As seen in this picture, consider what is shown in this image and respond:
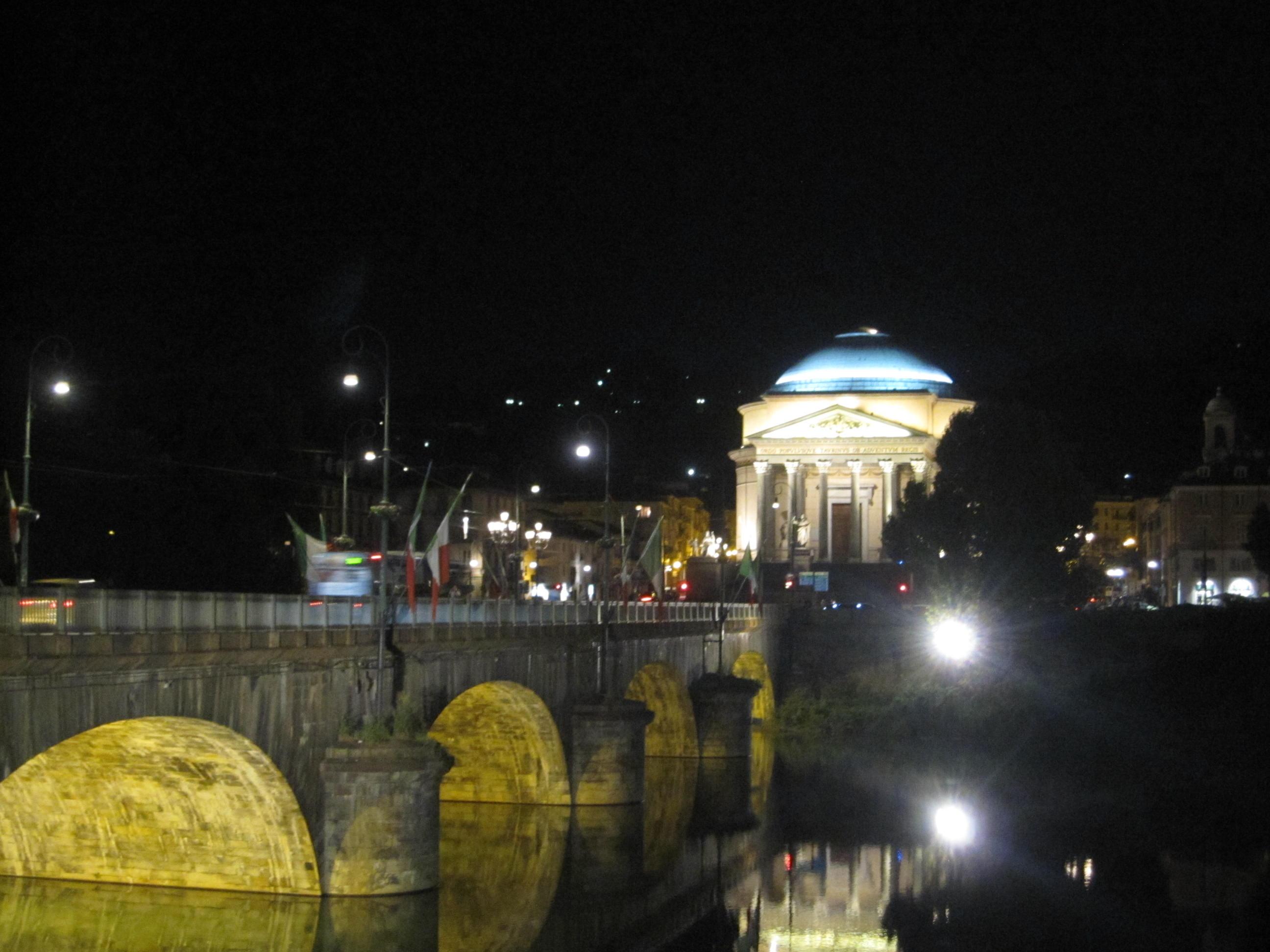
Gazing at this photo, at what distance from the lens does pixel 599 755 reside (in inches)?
1991

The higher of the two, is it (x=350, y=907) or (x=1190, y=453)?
(x=1190, y=453)

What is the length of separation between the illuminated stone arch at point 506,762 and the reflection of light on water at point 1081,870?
42.3 ft

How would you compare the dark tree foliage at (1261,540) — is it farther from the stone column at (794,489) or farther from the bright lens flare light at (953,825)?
the bright lens flare light at (953,825)

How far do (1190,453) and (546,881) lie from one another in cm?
12547

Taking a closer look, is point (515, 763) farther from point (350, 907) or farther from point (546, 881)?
point (350, 907)

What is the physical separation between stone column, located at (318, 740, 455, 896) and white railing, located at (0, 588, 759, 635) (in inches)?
98.5

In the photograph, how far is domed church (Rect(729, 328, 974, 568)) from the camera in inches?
4946

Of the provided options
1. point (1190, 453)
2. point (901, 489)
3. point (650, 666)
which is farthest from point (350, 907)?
point (1190, 453)

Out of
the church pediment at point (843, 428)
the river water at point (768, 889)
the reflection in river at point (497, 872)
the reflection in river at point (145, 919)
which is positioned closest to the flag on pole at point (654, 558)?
the river water at point (768, 889)

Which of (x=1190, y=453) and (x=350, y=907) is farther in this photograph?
(x=1190, y=453)

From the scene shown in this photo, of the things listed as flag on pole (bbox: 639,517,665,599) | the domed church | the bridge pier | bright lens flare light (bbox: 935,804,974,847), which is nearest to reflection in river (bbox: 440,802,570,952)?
bright lens flare light (bbox: 935,804,974,847)

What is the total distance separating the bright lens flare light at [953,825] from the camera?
5112cm

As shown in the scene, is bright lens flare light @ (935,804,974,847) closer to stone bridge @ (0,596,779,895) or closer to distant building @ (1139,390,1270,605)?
stone bridge @ (0,596,779,895)

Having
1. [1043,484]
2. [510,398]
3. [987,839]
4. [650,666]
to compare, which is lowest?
[987,839]
